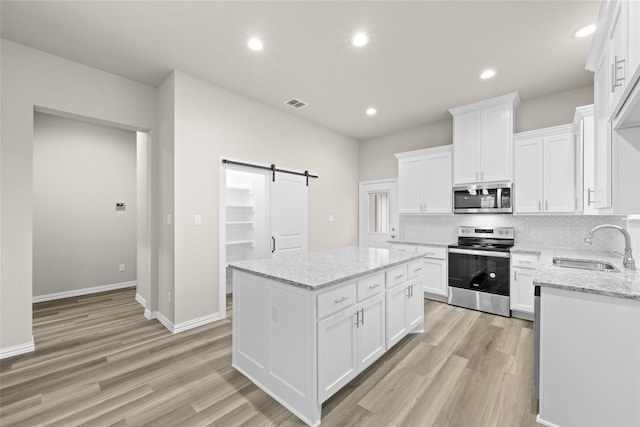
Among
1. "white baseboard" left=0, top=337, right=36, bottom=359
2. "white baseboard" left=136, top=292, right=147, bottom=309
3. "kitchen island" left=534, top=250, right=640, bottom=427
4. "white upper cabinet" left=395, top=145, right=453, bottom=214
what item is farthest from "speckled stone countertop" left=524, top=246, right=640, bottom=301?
"white baseboard" left=136, top=292, right=147, bottom=309

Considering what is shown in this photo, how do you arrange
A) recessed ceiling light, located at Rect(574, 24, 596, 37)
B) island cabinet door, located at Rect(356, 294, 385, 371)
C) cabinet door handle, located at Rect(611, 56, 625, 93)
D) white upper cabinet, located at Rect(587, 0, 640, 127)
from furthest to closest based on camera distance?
recessed ceiling light, located at Rect(574, 24, 596, 37), island cabinet door, located at Rect(356, 294, 385, 371), cabinet door handle, located at Rect(611, 56, 625, 93), white upper cabinet, located at Rect(587, 0, 640, 127)

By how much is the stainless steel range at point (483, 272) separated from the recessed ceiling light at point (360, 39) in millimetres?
3005

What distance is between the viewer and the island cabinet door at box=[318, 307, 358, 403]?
1.76 meters

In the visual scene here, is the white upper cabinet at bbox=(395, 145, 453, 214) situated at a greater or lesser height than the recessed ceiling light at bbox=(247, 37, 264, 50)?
lesser

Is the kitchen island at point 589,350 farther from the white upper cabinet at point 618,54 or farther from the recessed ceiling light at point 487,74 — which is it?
the recessed ceiling light at point 487,74

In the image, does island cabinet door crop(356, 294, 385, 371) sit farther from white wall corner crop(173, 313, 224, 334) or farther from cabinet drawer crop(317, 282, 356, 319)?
white wall corner crop(173, 313, 224, 334)

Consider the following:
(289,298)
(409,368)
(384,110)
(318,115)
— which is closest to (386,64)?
(384,110)

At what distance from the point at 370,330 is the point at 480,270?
242cm

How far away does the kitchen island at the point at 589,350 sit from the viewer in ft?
4.82

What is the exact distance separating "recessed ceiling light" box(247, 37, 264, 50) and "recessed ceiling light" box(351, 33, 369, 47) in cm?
91

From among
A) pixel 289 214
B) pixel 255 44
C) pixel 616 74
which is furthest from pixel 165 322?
pixel 616 74

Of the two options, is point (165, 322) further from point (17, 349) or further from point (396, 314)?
point (396, 314)

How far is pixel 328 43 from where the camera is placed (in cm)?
269

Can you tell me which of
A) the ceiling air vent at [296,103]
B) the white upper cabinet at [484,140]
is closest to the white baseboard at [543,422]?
the white upper cabinet at [484,140]
